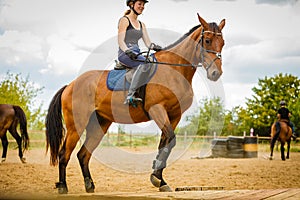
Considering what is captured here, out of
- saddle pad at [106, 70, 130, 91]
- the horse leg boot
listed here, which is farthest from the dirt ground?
saddle pad at [106, 70, 130, 91]

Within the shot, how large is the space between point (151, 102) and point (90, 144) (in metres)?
0.78

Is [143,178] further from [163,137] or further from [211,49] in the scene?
[211,49]

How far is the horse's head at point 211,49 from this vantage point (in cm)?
273

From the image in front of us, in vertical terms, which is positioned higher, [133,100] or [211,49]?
[211,49]

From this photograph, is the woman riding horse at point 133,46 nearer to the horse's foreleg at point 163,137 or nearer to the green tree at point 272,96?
the horse's foreleg at point 163,137

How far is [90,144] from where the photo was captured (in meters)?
3.36

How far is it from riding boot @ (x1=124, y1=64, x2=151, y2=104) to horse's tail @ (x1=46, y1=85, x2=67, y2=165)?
84cm

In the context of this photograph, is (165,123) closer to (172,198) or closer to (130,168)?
(172,198)

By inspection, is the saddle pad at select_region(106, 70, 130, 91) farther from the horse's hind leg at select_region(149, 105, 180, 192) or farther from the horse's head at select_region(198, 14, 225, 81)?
the horse's head at select_region(198, 14, 225, 81)

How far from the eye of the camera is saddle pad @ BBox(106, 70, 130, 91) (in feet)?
9.95

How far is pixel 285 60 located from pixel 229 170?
5.46ft

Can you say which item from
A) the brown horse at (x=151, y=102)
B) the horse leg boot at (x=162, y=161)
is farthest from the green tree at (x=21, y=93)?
the horse leg boot at (x=162, y=161)

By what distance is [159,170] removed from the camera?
2.92 m

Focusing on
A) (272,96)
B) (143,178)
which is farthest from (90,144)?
(272,96)
